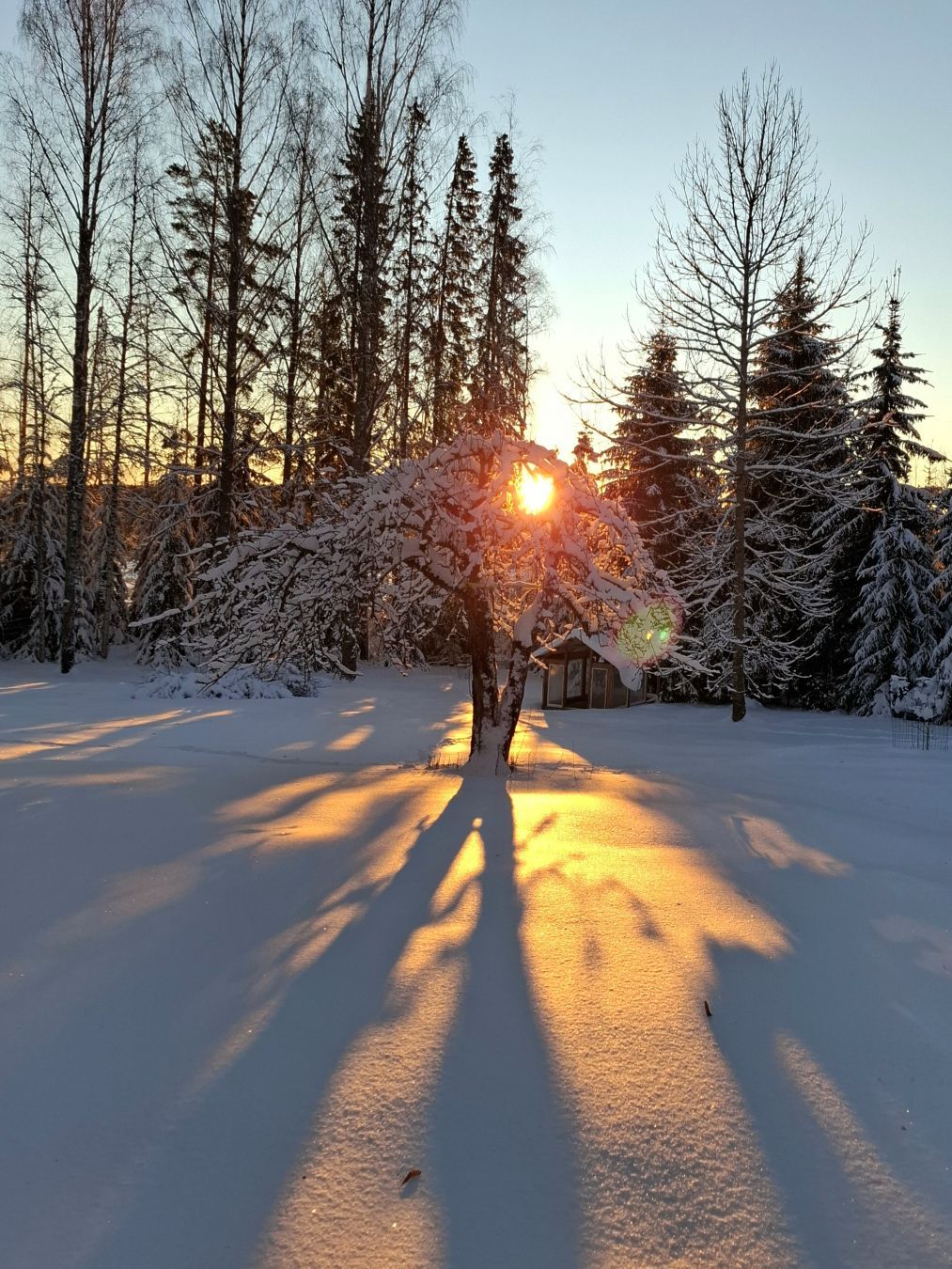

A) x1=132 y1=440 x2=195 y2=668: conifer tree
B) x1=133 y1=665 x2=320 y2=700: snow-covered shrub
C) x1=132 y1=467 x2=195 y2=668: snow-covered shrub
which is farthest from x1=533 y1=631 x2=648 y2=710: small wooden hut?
x1=132 y1=440 x2=195 y2=668: conifer tree

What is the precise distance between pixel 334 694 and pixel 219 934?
46.3 ft

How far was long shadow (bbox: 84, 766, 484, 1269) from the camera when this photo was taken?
1.86m

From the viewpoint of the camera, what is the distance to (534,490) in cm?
745

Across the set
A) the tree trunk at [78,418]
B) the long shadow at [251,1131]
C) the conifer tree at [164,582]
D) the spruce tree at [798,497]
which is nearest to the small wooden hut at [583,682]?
the spruce tree at [798,497]

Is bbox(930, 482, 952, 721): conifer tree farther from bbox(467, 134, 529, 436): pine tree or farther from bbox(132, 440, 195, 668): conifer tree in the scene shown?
bbox(132, 440, 195, 668): conifer tree

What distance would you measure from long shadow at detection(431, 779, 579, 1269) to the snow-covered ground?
1cm

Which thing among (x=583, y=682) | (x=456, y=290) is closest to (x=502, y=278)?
(x=456, y=290)

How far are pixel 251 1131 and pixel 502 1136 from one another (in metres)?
0.73

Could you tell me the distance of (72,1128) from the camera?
225cm

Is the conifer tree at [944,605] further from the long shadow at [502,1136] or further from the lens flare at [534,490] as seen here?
the long shadow at [502,1136]

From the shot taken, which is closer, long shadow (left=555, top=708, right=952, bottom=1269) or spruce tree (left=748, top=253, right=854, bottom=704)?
long shadow (left=555, top=708, right=952, bottom=1269)

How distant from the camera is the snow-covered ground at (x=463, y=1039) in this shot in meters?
1.95

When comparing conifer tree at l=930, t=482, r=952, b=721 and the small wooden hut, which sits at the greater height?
conifer tree at l=930, t=482, r=952, b=721

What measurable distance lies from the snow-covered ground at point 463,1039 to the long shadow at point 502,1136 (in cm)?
1
